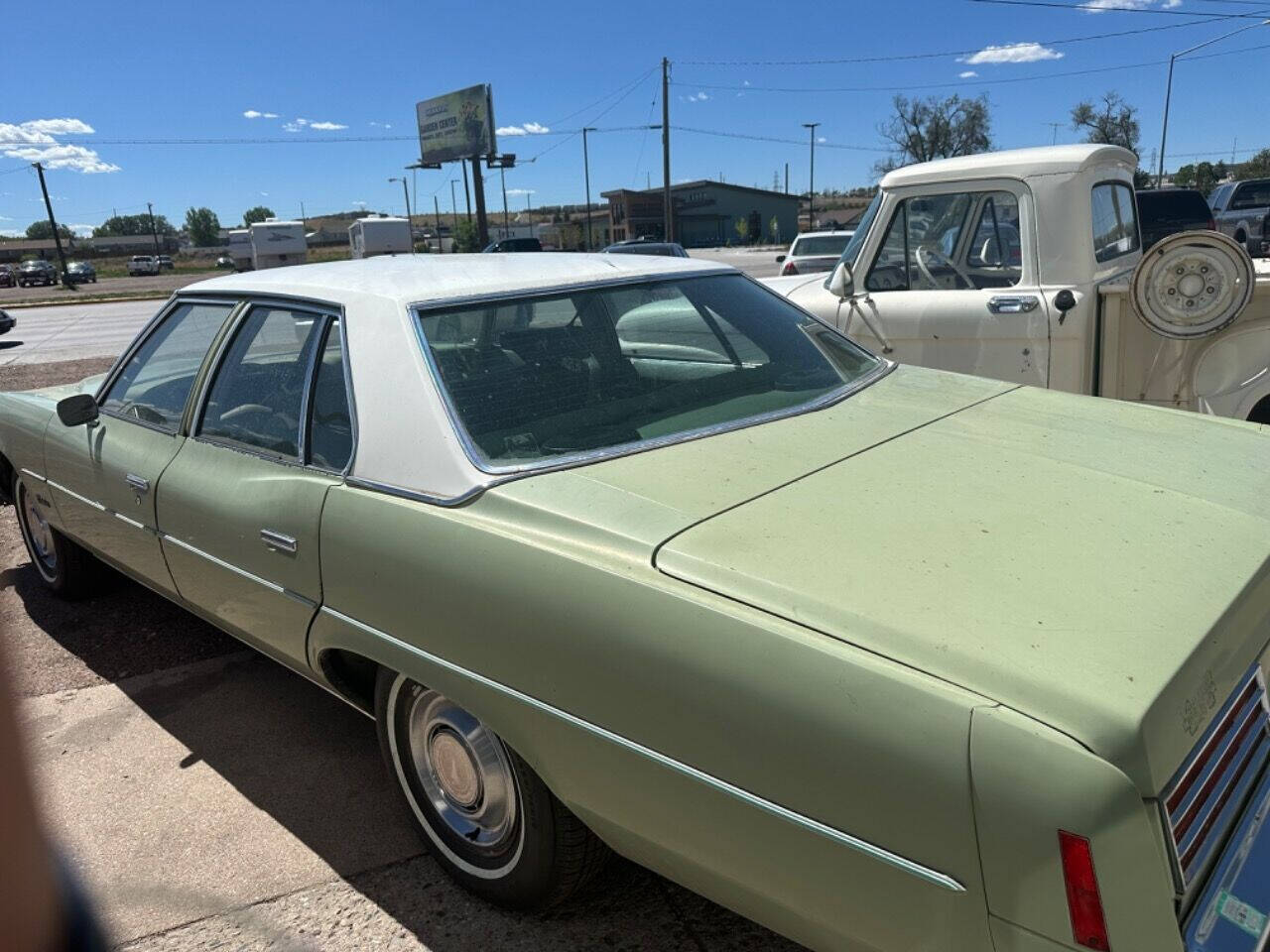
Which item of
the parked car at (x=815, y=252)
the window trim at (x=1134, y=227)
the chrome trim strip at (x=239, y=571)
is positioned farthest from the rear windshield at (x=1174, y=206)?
the chrome trim strip at (x=239, y=571)

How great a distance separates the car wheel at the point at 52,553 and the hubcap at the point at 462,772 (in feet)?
9.13

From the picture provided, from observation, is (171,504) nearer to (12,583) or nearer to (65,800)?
(65,800)

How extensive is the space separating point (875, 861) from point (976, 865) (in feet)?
0.53

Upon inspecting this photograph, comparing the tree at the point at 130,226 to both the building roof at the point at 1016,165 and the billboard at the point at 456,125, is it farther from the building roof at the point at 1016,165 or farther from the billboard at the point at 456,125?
the building roof at the point at 1016,165

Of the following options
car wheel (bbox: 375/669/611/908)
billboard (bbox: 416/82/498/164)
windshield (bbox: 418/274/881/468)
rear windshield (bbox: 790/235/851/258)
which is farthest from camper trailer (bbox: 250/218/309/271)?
car wheel (bbox: 375/669/611/908)

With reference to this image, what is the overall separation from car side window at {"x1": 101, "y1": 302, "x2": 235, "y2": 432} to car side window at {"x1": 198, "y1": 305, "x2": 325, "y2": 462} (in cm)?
17

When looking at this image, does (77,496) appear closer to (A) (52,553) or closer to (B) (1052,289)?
(A) (52,553)

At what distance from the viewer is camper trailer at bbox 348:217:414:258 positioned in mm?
37969

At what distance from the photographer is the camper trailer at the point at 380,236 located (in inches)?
1495

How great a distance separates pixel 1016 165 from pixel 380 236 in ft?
121

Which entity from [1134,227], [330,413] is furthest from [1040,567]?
[1134,227]

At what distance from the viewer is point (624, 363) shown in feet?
9.41

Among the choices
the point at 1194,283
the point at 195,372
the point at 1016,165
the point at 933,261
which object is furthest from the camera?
the point at 933,261

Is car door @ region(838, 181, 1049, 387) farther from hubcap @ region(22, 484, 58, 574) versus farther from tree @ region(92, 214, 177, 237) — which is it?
tree @ region(92, 214, 177, 237)
